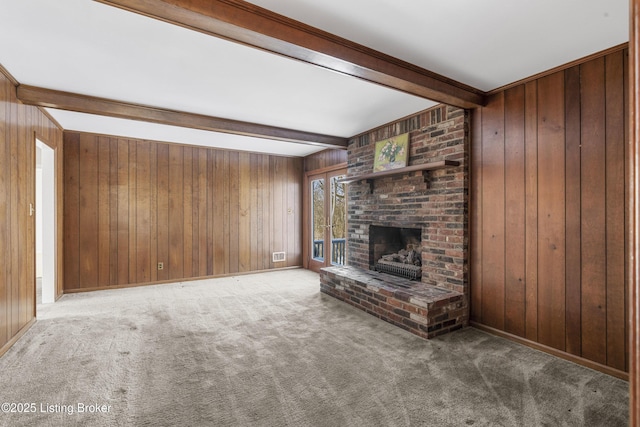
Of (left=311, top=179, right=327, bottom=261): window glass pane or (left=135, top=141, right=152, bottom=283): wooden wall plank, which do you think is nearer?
(left=135, top=141, right=152, bottom=283): wooden wall plank

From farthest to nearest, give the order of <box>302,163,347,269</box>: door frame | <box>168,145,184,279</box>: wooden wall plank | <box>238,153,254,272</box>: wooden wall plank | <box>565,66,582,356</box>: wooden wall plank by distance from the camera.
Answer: <box>302,163,347,269</box>: door frame → <box>238,153,254,272</box>: wooden wall plank → <box>168,145,184,279</box>: wooden wall plank → <box>565,66,582,356</box>: wooden wall plank

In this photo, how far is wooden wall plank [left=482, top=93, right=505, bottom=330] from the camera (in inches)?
121

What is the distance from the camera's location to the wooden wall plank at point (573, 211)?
2.54 meters

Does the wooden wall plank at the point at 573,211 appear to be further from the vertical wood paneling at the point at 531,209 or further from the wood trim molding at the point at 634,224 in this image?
the wood trim molding at the point at 634,224

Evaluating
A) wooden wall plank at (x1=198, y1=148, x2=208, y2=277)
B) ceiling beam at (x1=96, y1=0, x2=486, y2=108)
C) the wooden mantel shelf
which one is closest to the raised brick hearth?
the wooden mantel shelf

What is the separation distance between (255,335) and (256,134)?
8.53 ft

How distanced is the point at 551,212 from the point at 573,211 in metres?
0.16

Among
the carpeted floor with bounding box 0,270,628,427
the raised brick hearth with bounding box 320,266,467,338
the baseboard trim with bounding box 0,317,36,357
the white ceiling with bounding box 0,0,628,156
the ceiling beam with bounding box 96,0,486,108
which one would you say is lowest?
the carpeted floor with bounding box 0,270,628,427

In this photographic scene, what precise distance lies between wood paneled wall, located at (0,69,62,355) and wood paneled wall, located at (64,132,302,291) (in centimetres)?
131

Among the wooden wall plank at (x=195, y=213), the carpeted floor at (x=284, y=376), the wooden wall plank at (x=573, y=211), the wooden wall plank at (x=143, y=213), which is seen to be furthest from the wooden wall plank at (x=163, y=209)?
the wooden wall plank at (x=573, y=211)

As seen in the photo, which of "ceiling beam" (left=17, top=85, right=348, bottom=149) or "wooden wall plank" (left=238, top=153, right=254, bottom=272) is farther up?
"ceiling beam" (left=17, top=85, right=348, bottom=149)

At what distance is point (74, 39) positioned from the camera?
2.27 meters

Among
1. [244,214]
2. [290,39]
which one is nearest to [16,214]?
[290,39]

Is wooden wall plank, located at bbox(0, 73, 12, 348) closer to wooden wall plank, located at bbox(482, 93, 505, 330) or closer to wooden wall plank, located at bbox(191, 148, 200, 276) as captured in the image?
wooden wall plank, located at bbox(191, 148, 200, 276)
